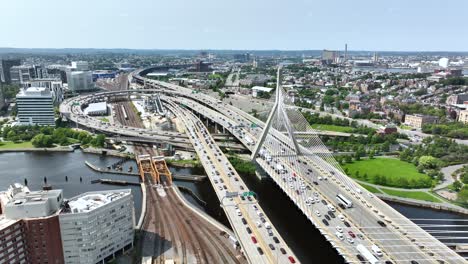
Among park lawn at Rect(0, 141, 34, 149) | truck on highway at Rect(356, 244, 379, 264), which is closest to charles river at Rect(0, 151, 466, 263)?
park lawn at Rect(0, 141, 34, 149)

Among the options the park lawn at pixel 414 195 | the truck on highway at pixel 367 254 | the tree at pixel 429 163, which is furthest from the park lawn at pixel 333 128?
the truck on highway at pixel 367 254

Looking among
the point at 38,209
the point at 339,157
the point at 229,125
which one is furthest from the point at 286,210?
the point at 229,125

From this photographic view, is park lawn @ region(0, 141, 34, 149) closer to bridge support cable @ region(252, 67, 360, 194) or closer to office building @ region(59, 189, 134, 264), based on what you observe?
office building @ region(59, 189, 134, 264)

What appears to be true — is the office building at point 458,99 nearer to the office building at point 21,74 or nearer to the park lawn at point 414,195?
the park lawn at point 414,195

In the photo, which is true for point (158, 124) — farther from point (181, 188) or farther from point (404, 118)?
point (404, 118)

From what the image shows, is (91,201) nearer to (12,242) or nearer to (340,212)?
(12,242)

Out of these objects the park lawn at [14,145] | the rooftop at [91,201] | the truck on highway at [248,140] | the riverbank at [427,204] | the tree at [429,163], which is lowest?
the riverbank at [427,204]

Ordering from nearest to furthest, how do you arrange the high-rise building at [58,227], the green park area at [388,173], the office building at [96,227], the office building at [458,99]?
the high-rise building at [58,227], the office building at [96,227], the green park area at [388,173], the office building at [458,99]
